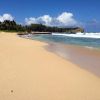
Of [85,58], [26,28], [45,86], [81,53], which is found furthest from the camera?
[26,28]

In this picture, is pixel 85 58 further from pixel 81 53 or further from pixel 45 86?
pixel 45 86

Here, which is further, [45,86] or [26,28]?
[26,28]

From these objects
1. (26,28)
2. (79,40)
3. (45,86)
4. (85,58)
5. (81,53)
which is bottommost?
(26,28)

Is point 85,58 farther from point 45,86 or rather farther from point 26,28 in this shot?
point 26,28

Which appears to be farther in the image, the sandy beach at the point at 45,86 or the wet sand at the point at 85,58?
the wet sand at the point at 85,58

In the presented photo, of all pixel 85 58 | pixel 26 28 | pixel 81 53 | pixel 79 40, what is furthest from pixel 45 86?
pixel 26 28

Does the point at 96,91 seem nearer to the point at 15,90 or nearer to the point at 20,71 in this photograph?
the point at 15,90

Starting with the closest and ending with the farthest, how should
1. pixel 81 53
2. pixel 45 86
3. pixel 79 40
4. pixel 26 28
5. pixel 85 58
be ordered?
pixel 45 86 < pixel 85 58 < pixel 81 53 < pixel 79 40 < pixel 26 28

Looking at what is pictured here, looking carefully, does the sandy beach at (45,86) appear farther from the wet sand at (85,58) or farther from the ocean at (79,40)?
the ocean at (79,40)

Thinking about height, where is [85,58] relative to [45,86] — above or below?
below

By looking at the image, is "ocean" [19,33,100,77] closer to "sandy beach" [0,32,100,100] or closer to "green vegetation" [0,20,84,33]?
"sandy beach" [0,32,100,100]

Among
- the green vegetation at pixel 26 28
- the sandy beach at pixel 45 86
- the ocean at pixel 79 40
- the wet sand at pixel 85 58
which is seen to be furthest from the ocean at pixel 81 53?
the green vegetation at pixel 26 28

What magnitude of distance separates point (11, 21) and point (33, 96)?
109 m

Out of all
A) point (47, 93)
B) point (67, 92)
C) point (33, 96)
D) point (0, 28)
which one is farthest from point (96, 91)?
point (0, 28)
